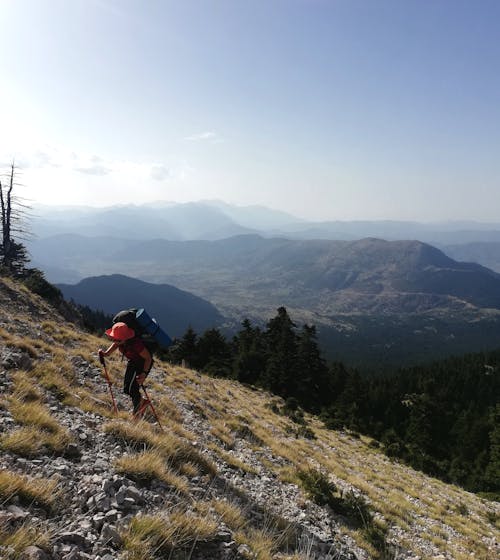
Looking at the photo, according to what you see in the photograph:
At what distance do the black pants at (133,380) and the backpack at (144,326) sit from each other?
70 cm

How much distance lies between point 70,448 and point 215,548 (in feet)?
11.6

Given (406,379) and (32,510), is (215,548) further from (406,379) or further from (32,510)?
(406,379)

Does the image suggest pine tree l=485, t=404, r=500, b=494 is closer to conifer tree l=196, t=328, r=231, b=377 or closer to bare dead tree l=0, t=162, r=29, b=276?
conifer tree l=196, t=328, r=231, b=377

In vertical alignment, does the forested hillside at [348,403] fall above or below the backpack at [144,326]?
below

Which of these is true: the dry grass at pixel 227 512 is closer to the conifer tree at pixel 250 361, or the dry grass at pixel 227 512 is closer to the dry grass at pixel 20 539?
the dry grass at pixel 20 539

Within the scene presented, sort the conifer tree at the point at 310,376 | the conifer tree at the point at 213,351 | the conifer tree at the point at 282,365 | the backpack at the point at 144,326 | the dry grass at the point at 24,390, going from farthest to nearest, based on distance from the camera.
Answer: the conifer tree at the point at 213,351 < the conifer tree at the point at 310,376 < the conifer tree at the point at 282,365 < the backpack at the point at 144,326 < the dry grass at the point at 24,390

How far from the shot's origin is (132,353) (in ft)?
31.4

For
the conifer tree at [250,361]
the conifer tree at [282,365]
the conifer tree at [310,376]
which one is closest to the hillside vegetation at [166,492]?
the conifer tree at [282,365]

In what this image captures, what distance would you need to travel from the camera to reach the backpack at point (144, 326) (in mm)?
9406

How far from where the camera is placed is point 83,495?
5.38 m

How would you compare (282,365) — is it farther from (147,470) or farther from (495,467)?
(147,470)

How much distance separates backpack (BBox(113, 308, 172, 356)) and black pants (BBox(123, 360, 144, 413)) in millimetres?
699

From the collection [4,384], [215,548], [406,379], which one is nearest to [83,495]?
[215,548]

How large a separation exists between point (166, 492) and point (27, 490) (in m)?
2.41
